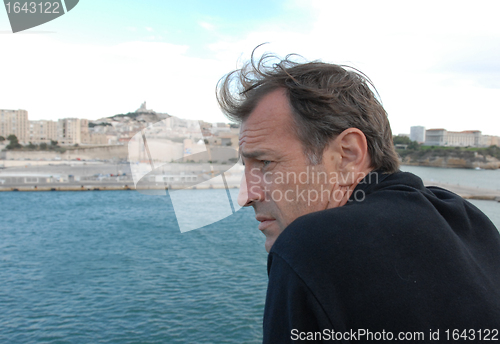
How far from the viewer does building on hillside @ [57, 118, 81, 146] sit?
59750mm

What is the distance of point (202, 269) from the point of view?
16219 mm

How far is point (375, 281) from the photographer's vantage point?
1.67 ft

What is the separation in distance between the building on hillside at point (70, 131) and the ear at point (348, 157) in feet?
214

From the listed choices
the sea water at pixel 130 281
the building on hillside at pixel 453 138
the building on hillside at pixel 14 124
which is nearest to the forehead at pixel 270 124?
the sea water at pixel 130 281

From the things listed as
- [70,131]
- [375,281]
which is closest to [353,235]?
[375,281]

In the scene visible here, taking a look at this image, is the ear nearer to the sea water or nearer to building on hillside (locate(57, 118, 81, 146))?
the sea water

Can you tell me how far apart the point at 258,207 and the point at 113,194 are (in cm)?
4196

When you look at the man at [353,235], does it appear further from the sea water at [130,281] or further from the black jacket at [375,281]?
the sea water at [130,281]

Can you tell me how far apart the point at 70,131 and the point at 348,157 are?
68.5 metres

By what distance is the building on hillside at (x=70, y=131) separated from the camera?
2352 inches

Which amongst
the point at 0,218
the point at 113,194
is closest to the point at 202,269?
the point at 0,218

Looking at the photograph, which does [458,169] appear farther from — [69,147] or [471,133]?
[69,147]

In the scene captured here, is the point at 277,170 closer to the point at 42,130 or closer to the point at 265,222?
the point at 265,222

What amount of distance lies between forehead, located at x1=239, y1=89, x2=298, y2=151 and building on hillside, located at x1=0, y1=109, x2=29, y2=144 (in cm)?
6691
